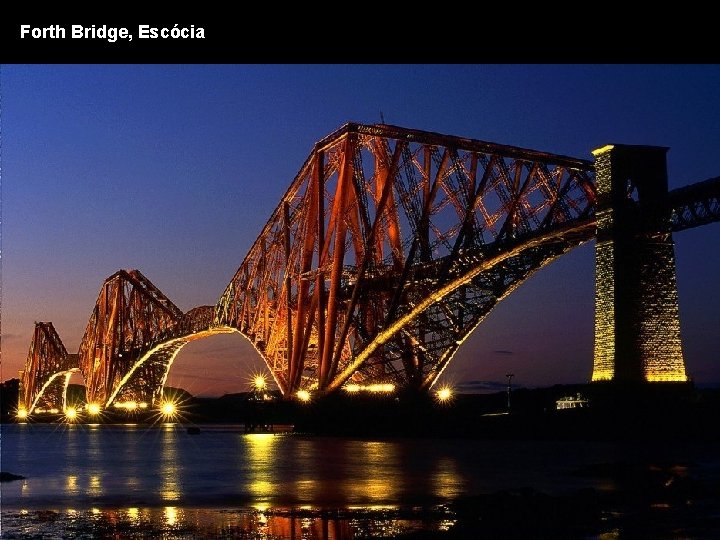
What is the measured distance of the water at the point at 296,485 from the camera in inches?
778

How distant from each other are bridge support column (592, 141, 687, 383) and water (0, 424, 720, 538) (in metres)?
3.41

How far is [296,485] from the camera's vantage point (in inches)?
1209

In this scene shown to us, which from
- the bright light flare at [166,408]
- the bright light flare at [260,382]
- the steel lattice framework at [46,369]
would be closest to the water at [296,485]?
the bright light flare at [260,382]

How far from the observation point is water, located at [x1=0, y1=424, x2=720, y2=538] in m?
19.8

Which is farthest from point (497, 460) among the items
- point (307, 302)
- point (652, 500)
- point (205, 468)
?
point (307, 302)

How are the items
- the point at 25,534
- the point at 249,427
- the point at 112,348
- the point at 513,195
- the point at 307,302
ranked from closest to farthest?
the point at 25,534 → the point at 513,195 → the point at 307,302 → the point at 249,427 → the point at 112,348

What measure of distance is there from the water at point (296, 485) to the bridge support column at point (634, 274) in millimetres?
3411

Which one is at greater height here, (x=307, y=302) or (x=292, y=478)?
(x=307, y=302)

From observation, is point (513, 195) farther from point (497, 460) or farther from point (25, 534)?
point (25, 534)

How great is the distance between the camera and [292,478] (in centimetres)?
3369

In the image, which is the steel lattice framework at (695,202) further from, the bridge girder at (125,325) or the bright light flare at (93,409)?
the bright light flare at (93,409)

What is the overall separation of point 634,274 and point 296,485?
17.7 metres

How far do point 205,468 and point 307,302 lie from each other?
75.6ft

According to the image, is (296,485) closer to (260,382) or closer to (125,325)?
(260,382)
